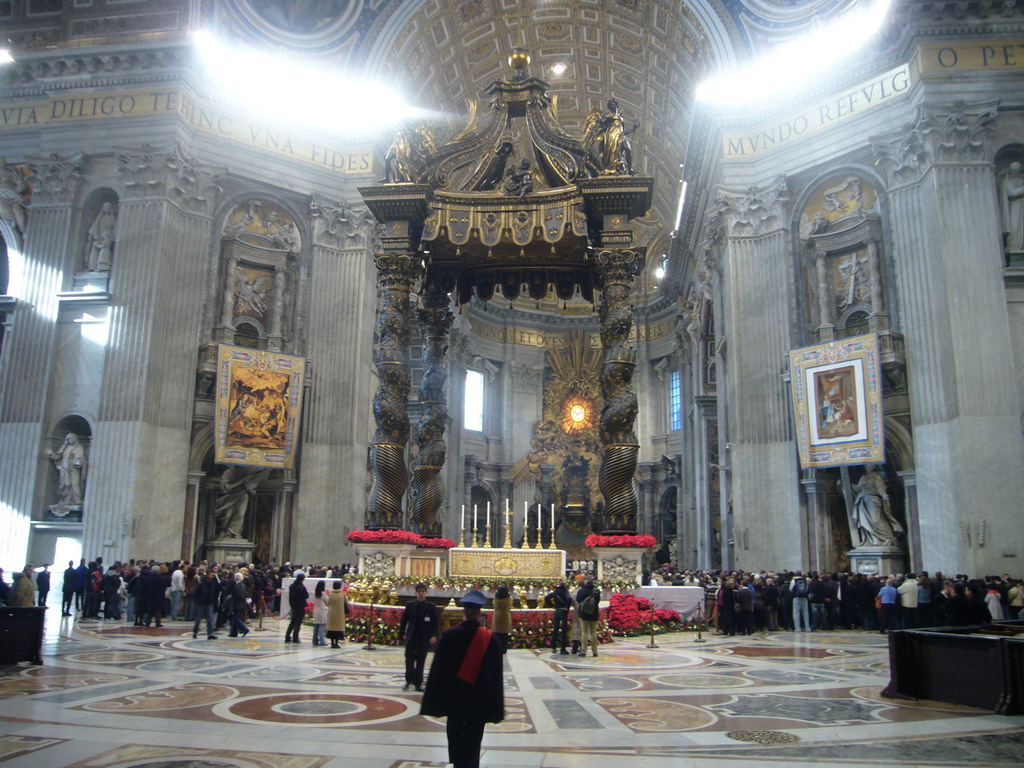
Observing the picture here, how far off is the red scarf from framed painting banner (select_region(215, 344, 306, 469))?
607 inches

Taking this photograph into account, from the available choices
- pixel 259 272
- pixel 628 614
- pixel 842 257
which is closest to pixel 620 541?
pixel 628 614

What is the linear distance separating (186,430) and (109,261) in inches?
168

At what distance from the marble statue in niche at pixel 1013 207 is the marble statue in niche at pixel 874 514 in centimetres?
536

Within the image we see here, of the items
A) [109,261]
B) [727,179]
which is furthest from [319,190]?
[727,179]

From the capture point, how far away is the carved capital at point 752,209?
19.7 metres

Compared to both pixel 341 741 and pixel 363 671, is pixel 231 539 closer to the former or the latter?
pixel 363 671

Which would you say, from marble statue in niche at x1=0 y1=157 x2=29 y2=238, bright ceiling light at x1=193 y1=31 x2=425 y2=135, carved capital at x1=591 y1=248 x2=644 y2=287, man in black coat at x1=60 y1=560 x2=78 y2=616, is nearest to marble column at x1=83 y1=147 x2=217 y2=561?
man in black coat at x1=60 y1=560 x2=78 y2=616

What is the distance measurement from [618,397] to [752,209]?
10.3 metres

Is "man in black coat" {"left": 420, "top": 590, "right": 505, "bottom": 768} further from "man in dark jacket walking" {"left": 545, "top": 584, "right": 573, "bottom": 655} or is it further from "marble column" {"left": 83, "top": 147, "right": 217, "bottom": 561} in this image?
"marble column" {"left": 83, "top": 147, "right": 217, "bottom": 561}

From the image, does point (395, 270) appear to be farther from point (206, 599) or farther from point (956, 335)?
point (956, 335)

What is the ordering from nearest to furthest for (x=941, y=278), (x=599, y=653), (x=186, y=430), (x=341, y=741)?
(x=341, y=741), (x=599, y=653), (x=941, y=278), (x=186, y=430)

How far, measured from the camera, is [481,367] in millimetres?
32438

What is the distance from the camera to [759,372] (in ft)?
63.1

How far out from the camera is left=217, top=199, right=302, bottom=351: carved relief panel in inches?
782
